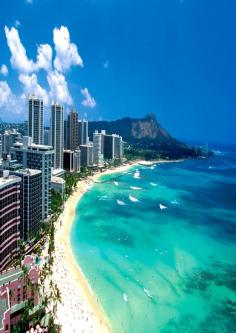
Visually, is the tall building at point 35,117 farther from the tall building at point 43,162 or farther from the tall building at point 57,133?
the tall building at point 43,162

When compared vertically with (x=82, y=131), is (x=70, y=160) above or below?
below

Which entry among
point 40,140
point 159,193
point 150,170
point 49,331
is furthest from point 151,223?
point 150,170

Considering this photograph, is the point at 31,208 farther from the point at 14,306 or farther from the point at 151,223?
the point at 151,223

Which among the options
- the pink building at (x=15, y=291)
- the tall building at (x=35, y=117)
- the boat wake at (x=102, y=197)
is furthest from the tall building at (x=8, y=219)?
the tall building at (x=35, y=117)

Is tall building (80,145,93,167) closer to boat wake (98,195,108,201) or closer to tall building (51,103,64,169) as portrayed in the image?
tall building (51,103,64,169)

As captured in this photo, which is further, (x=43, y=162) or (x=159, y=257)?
(x=43, y=162)

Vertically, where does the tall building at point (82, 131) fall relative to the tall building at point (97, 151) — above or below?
above

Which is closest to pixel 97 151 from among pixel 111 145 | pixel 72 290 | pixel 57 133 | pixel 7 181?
pixel 111 145

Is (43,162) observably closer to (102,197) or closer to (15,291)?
(15,291)
